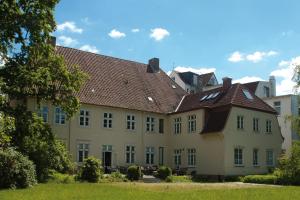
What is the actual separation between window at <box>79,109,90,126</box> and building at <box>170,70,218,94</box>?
34259mm

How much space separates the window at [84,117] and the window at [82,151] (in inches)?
69.0

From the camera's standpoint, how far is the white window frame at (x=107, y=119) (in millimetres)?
40531

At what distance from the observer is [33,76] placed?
89.9 feet

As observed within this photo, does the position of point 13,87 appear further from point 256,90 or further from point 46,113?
point 256,90

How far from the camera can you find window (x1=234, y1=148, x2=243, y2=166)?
3953cm

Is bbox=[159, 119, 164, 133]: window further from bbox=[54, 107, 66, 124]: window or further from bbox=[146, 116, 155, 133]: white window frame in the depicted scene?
bbox=[54, 107, 66, 124]: window

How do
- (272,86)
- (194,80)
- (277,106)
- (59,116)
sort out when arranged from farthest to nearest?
(194,80) < (272,86) < (277,106) < (59,116)

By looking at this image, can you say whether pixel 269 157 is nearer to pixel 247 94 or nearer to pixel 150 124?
pixel 247 94

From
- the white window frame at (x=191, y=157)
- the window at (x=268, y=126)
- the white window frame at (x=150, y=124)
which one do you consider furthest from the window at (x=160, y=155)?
the window at (x=268, y=126)

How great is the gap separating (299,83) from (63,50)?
811 inches

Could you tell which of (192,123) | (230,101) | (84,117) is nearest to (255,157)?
(230,101)

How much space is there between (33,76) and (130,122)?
16080 millimetres

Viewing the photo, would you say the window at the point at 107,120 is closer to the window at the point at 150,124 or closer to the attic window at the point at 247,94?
the window at the point at 150,124

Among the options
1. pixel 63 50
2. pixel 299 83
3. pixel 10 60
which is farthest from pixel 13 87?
pixel 299 83
